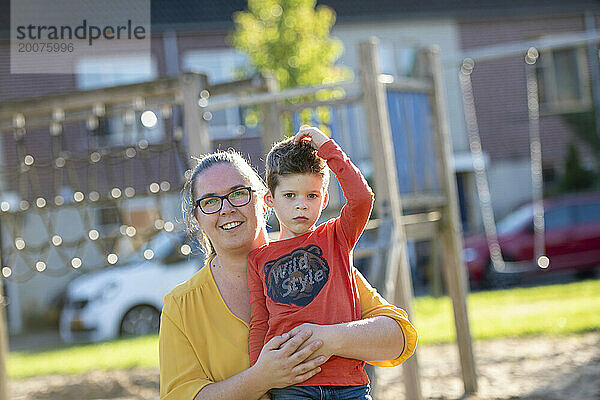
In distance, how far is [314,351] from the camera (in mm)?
2340

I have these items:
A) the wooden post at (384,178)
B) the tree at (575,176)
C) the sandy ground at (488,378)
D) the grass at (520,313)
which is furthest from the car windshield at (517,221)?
the wooden post at (384,178)

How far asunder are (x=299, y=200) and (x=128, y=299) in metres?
10.3

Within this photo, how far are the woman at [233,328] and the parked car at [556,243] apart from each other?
12.5 metres

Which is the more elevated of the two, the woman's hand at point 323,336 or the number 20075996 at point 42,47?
the number 20075996 at point 42,47

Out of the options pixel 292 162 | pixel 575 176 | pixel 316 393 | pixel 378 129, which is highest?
pixel 575 176

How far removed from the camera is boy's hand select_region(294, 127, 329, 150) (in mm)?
2586

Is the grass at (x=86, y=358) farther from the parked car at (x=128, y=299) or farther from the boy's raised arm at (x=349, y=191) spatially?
the boy's raised arm at (x=349, y=191)

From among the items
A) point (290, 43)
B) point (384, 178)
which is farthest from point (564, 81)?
point (384, 178)

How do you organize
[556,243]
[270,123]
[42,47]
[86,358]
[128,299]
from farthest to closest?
1. [556,243]
2. [128,299]
3. [86,358]
4. [42,47]
5. [270,123]

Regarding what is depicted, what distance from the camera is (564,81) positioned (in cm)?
1800

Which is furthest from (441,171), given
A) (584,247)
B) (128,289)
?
(584,247)

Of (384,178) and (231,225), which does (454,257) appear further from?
(231,225)

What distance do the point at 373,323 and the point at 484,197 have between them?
15466 millimetres

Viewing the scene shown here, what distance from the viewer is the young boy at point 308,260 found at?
2426mm
